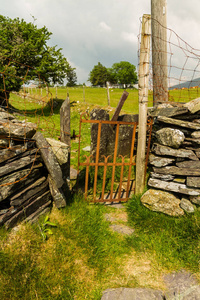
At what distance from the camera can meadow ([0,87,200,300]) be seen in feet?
8.15

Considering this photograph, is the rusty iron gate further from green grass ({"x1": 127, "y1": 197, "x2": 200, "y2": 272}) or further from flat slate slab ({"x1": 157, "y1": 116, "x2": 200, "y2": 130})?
green grass ({"x1": 127, "y1": 197, "x2": 200, "y2": 272})

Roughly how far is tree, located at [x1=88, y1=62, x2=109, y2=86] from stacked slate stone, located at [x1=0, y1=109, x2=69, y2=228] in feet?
267

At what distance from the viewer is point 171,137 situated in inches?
154

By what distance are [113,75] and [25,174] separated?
291 ft

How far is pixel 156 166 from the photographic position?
4.09 m

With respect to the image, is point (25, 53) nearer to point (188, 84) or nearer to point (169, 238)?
point (188, 84)

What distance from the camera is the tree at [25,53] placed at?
15.7 meters

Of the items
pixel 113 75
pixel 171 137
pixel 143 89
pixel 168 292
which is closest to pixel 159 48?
pixel 143 89

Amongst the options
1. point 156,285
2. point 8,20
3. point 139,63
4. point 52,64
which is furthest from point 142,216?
point 8,20

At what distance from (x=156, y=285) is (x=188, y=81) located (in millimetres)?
4331

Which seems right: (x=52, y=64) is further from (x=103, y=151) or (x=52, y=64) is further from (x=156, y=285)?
(x=156, y=285)

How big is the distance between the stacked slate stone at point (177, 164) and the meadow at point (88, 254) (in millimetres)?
259

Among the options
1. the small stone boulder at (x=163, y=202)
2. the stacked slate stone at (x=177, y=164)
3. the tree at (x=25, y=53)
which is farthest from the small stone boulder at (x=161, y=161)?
the tree at (x=25, y=53)

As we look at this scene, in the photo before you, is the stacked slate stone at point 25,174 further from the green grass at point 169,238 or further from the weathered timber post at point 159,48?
the weathered timber post at point 159,48
